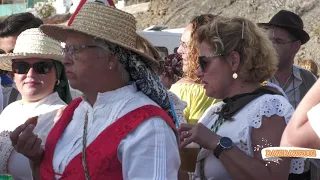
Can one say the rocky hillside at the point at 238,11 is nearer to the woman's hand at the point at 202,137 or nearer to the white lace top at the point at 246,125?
the white lace top at the point at 246,125

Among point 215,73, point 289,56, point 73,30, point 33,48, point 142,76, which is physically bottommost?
point 289,56

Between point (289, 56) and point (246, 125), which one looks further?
point (289, 56)

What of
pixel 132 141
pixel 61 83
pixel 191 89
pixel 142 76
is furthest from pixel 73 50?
pixel 191 89

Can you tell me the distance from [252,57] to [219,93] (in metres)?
0.24

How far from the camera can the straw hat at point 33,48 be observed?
12.9ft

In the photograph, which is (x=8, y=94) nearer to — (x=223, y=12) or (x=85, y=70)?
(x=85, y=70)

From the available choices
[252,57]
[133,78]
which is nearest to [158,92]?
[133,78]

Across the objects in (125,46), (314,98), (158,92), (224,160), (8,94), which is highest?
(314,98)

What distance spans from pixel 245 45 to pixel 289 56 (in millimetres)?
2115

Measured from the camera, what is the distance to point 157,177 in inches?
105

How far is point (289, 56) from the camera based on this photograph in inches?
209

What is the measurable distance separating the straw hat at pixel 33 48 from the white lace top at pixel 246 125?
3.93 feet

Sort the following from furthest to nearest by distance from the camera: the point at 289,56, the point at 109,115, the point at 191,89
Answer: the point at 289,56
the point at 191,89
the point at 109,115

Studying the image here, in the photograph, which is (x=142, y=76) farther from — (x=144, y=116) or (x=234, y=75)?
(x=234, y=75)
